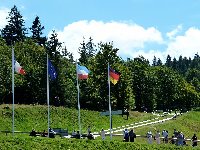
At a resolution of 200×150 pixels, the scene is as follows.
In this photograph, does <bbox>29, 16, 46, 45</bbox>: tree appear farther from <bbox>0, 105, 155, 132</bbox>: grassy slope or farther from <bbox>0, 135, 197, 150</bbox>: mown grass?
<bbox>0, 135, 197, 150</bbox>: mown grass

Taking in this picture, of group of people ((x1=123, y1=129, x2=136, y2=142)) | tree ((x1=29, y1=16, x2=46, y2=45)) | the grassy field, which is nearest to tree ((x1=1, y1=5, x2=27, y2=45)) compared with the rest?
tree ((x1=29, y1=16, x2=46, y2=45))

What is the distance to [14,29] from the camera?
424 ft

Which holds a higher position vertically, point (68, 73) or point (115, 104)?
point (68, 73)

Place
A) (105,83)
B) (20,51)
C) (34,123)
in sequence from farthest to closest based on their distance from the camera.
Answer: (20,51)
(105,83)
(34,123)

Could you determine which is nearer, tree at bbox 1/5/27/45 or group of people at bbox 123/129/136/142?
group of people at bbox 123/129/136/142

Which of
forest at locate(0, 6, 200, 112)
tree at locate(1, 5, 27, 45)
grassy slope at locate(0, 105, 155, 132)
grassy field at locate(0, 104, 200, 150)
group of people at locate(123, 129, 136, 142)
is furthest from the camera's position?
tree at locate(1, 5, 27, 45)

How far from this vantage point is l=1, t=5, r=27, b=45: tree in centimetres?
12838

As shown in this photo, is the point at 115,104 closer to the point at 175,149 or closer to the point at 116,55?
the point at 116,55

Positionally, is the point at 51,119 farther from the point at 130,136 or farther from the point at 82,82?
the point at 82,82

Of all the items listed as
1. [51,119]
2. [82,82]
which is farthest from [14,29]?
[51,119]

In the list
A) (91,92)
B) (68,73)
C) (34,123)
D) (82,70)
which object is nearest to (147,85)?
(68,73)

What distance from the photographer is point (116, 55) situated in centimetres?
8006

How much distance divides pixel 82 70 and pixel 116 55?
37.8 m

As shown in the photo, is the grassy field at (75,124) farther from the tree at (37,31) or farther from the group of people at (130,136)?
the tree at (37,31)
